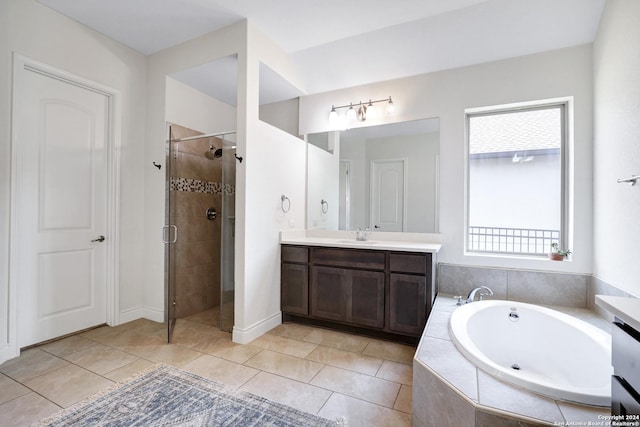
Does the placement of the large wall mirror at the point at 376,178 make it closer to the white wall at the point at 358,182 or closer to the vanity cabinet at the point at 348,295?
the white wall at the point at 358,182

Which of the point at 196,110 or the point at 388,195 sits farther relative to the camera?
the point at 196,110

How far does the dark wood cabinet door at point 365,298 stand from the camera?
2721 millimetres

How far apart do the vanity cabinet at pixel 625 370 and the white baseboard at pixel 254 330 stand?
2380 mm

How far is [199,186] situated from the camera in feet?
11.4

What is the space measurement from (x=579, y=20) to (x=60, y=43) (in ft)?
13.9

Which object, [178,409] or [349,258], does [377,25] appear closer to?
[349,258]

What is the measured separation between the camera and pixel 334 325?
3010 mm

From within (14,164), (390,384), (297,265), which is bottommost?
(390,384)

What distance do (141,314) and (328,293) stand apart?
2.04m

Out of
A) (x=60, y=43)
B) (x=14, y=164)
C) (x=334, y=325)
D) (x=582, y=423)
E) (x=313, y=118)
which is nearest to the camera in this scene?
(x=582, y=423)

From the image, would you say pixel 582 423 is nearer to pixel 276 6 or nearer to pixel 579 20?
pixel 579 20

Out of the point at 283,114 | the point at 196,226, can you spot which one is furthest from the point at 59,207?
the point at 283,114

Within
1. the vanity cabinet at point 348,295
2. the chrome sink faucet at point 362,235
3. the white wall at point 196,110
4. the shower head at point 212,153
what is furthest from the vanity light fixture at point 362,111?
the vanity cabinet at point 348,295

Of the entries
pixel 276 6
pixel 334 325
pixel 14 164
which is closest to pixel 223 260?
pixel 334 325
